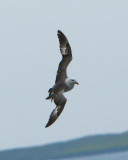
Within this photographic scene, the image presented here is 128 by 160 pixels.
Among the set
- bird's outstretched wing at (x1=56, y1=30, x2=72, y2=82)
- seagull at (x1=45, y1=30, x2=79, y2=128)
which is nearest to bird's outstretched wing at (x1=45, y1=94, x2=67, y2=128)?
seagull at (x1=45, y1=30, x2=79, y2=128)

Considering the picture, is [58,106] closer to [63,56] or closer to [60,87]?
[60,87]

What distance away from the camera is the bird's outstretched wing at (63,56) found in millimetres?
36125

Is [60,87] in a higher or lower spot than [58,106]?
higher

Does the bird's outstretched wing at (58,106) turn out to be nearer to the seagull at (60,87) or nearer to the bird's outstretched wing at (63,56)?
the seagull at (60,87)

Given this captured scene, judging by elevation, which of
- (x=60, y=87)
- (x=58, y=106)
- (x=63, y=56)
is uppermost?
(x=63, y=56)

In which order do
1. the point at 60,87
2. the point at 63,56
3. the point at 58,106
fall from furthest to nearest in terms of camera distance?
1. the point at 63,56
2. the point at 60,87
3. the point at 58,106

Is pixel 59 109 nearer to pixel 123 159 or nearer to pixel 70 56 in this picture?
pixel 70 56

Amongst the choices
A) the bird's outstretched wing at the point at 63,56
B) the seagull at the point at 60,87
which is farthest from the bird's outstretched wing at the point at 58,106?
the bird's outstretched wing at the point at 63,56

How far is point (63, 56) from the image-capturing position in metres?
36.8

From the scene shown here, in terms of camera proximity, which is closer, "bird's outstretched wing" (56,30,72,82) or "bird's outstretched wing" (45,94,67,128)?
"bird's outstretched wing" (45,94,67,128)

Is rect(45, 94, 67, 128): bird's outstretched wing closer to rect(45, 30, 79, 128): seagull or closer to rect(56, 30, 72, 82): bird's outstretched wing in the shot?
rect(45, 30, 79, 128): seagull

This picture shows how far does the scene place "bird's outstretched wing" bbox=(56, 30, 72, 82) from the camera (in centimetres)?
Answer: 3612

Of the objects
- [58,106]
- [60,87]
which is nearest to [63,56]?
[60,87]

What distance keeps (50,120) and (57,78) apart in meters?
2.49
